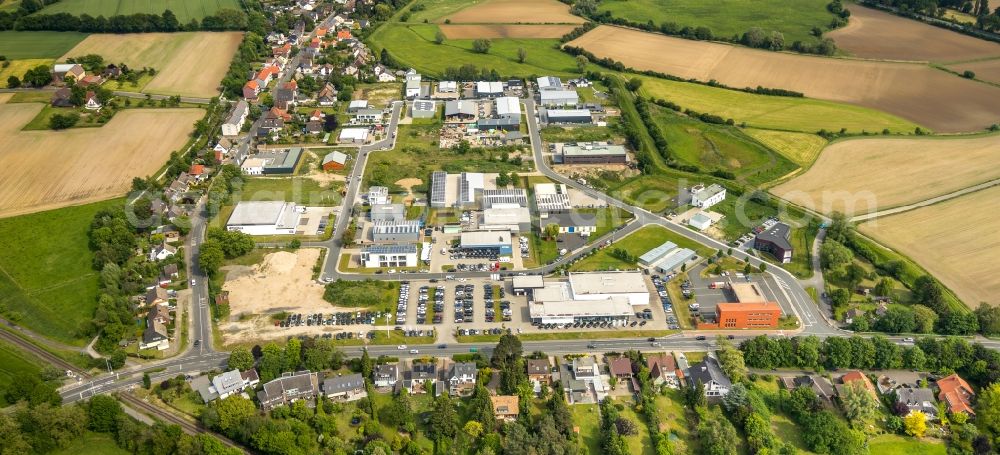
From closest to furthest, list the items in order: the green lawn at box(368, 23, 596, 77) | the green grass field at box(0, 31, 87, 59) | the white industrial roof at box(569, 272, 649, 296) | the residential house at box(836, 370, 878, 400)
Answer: the residential house at box(836, 370, 878, 400) → the white industrial roof at box(569, 272, 649, 296) → the green grass field at box(0, 31, 87, 59) → the green lawn at box(368, 23, 596, 77)

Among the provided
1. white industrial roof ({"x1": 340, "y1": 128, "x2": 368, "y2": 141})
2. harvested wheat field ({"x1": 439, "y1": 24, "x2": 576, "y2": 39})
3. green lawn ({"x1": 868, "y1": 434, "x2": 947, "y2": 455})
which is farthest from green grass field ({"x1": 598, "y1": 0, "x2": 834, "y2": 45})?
green lawn ({"x1": 868, "y1": 434, "x2": 947, "y2": 455})

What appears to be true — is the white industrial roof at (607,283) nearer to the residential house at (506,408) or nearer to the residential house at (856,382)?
the residential house at (506,408)

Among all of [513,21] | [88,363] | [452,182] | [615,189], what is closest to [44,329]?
[88,363]

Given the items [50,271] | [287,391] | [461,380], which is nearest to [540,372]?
[461,380]

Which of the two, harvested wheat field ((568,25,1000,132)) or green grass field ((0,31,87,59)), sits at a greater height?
harvested wheat field ((568,25,1000,132))

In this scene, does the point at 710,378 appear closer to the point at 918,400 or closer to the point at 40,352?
the point at 918,400

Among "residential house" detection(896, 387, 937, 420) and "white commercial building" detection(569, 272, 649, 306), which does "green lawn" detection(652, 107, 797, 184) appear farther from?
"residential house" detection(896, 387, 937, 420)
